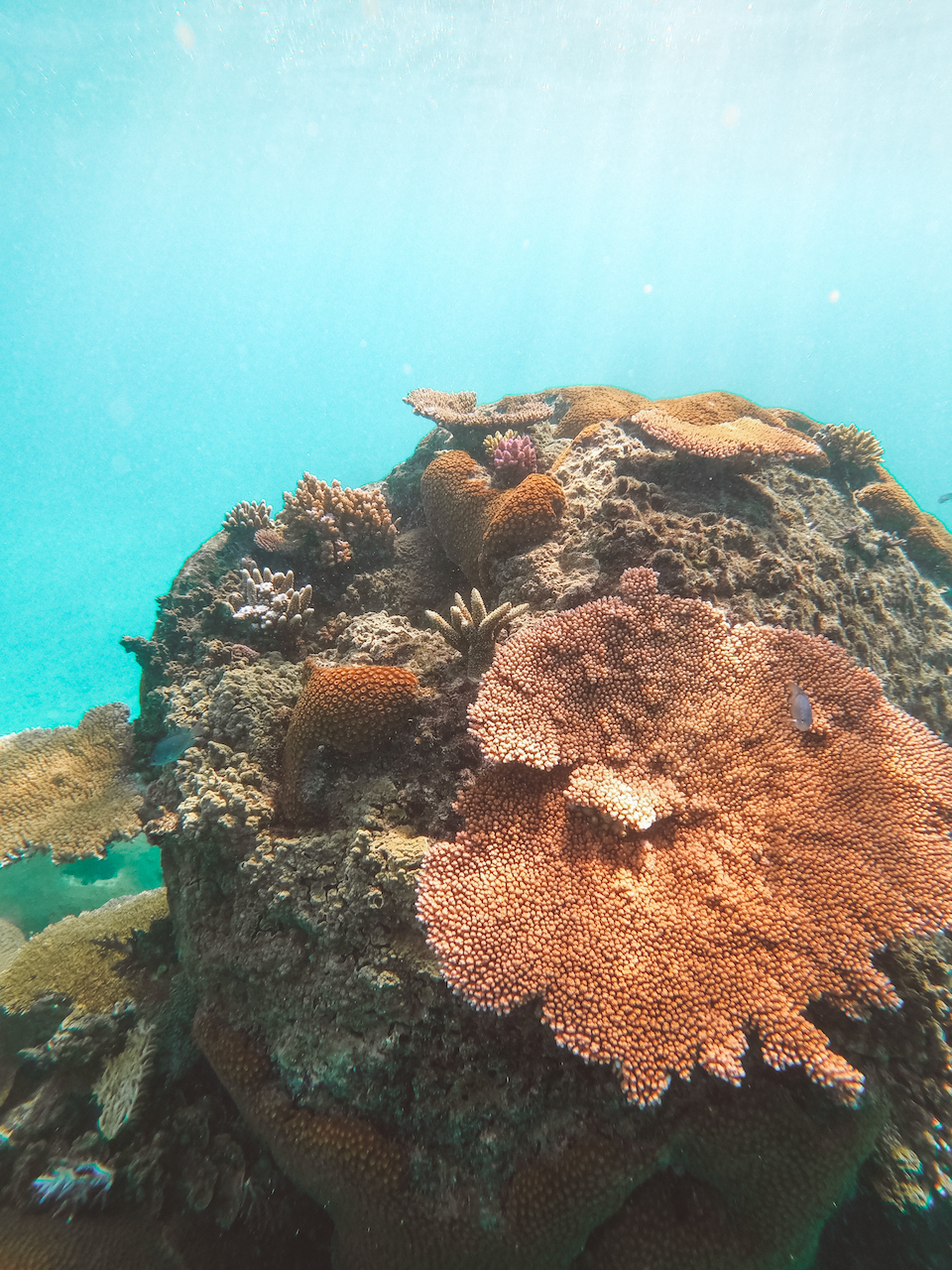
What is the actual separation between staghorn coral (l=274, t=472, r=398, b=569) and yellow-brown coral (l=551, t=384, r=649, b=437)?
2.91m

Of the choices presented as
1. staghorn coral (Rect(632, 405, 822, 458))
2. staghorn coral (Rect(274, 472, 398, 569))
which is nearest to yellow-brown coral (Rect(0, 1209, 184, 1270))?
staghorn coral (Rect(274, 472, 398, 569))

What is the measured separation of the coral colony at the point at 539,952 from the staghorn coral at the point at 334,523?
177 cm

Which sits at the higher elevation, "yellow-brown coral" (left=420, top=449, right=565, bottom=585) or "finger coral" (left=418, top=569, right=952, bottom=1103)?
"yellow-brown coral" (left=420, top=449, right=565, bottom=585)

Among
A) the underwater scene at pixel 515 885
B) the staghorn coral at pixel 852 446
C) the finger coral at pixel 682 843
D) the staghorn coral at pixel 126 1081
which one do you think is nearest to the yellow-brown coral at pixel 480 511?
the underwater scene at pixel 515 885

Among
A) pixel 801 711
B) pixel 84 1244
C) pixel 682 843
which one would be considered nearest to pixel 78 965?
pixel 84 1244

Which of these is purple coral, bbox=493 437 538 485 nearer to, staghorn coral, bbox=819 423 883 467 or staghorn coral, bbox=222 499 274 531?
staghorn coral, bbox=222 499 274 531

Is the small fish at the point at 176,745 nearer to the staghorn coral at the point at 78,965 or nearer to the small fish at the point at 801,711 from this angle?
the staghorn coral at the point at 78,965

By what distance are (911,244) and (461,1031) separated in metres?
154

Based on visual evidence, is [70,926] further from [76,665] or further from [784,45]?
[784,45]

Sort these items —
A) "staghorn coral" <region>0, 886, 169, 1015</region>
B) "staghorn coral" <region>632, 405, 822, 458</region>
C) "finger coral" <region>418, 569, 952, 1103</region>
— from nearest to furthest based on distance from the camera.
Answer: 1. "finger coral" <region>418, 569, 952, 1103</region>
2. "staghorn coral" <region>0, 886, 169, 1015</region>
3. "staghorn coral" <region>632, 405, 822, 458</region>

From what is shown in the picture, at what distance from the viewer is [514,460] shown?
19.5ft

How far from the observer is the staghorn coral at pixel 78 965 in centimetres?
480

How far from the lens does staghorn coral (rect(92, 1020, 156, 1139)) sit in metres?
3.84

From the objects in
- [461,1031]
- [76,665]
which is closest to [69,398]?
[76,665]
